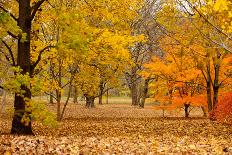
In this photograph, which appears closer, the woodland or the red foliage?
the woodland

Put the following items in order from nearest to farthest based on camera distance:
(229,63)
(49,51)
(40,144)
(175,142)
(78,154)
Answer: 1. (78,154)
2. (40,144)
3. (175,142)
4. (49,51)
5. (229,63)

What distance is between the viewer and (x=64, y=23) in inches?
512

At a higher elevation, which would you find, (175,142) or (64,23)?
(64,23)

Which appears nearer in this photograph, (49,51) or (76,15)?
(76,15)

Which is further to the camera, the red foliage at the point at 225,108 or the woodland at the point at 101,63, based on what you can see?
the red foliage at the point at 225,108

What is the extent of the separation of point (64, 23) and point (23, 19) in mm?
1353

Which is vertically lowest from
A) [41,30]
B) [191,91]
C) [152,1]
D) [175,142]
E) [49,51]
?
[175,142]

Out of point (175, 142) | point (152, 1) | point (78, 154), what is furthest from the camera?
point (152, 1)

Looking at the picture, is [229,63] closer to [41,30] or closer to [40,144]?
[41,30]

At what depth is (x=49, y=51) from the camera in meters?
18.3

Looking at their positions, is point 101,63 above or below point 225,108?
above

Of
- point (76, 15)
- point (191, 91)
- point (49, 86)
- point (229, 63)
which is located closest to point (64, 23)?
point (76, 15)

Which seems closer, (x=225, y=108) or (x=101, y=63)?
(x=225, y=108)

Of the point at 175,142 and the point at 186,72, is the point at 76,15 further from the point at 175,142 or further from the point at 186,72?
the point at 186,72
